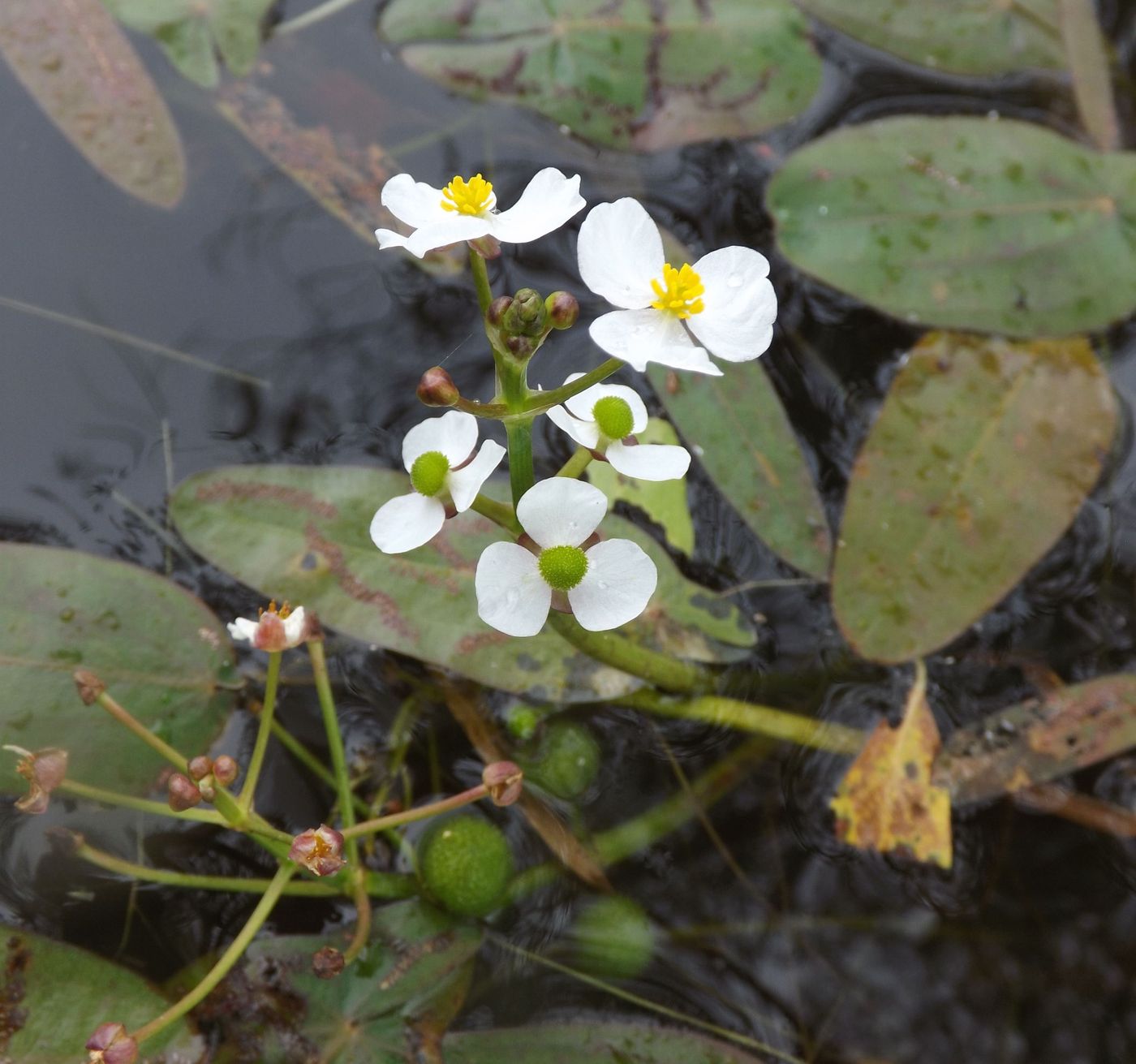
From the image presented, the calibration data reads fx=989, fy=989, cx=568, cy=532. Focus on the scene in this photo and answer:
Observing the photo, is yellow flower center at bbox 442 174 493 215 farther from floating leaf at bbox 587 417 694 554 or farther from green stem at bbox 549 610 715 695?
floating leaf at bbox 587 417 694 554

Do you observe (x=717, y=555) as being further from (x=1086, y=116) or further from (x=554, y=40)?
(x=1086, y=116)

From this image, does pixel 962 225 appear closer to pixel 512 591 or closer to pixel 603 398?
pixel 603 398

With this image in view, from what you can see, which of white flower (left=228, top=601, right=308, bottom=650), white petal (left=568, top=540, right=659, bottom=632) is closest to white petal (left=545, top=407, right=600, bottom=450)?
white petal (left=568, top=540, right=659, bottom=632)

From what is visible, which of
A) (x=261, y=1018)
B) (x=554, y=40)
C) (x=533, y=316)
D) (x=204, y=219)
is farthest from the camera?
(x=554, y=40)

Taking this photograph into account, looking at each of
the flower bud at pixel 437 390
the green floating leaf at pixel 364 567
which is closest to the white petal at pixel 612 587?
the flower bud at pixel 437 390

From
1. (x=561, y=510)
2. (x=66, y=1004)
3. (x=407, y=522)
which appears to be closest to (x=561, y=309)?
(x=561, y=510)

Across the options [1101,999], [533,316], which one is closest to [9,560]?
[533,316]
